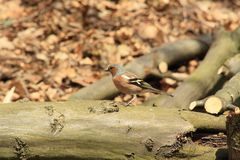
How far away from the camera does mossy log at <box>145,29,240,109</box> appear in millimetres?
5629

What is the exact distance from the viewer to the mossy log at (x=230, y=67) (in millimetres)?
5727

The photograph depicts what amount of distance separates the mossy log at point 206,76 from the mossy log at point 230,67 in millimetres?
212

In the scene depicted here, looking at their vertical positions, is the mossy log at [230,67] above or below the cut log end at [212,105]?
above

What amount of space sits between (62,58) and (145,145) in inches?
132

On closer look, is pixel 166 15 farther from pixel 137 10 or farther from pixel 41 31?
pixel 41 31

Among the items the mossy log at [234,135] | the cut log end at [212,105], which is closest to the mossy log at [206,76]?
the cut log end at [212,105]

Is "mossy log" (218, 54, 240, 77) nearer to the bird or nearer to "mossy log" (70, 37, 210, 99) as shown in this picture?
"mossy log" (70, 37, 210, 99)

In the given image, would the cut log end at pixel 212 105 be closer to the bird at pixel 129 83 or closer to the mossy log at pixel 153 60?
the bird at pixel 129 83

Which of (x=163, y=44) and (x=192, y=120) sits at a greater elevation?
(x=163, y=44)

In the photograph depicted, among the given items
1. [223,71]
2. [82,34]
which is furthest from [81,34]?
[223,71]

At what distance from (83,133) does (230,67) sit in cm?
242

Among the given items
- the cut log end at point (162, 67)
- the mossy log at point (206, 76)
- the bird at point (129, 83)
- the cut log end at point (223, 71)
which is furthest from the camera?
the cut log end at point (162, 67)

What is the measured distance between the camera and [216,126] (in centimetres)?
415

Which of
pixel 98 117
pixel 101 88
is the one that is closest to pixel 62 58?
pixel 101 88
